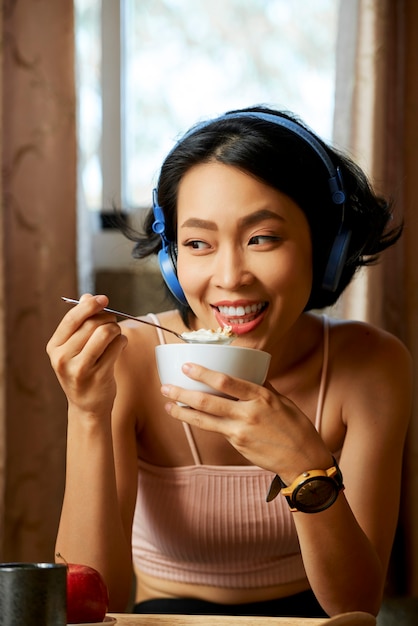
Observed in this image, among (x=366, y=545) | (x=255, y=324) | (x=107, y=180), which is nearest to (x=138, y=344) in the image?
(x=255, y=324)

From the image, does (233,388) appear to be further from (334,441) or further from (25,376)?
(25,376)

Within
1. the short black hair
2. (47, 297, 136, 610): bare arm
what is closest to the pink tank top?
(47, 297, 136, 610): bare arm

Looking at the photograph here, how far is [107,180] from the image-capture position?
3.04 m

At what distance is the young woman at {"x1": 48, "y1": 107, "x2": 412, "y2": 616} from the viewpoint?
116cm

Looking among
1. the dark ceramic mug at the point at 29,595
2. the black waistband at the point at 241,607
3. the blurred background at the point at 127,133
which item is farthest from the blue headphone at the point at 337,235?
the blurred background at the point at 127,133

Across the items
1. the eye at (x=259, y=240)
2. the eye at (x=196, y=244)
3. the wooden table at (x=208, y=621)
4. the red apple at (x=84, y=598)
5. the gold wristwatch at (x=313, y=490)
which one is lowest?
the wooden table at (x=208, y=621)

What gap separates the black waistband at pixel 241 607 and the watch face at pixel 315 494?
49 cm

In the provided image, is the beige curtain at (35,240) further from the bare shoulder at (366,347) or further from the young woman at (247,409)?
the bare shoulder at (366,347)

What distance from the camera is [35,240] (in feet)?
8.18

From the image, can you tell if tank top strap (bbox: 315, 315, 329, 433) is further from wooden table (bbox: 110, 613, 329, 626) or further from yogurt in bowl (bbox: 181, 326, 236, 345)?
wooden table (bbox: 110, 613, 329, 626)

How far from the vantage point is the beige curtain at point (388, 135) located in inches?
105

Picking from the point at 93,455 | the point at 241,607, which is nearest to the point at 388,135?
the point at 241,607

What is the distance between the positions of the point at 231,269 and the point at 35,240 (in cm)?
132

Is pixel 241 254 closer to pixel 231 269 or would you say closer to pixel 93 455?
pixel 231 269
